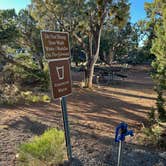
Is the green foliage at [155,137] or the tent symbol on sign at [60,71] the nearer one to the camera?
the tent symbol on sign at [60,71]

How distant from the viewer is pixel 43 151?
4.02 meters

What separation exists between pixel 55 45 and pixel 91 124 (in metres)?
4.40

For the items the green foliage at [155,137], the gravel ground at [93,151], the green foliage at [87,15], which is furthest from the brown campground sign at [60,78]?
the green foliage at [87,15]

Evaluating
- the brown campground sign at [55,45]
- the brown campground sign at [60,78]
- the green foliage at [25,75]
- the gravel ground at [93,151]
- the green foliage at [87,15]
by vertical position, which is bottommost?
the gravel ground at [93,151]

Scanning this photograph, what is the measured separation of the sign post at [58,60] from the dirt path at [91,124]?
1367 millimetres

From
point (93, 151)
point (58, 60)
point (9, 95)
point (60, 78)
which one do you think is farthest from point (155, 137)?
point (9, 95)

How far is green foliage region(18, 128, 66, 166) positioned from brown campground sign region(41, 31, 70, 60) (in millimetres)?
1453

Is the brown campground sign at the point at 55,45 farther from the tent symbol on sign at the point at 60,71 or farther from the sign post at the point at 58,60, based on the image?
the tent symbol on sign at the point at 60,71

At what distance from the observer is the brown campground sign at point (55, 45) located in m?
3.41

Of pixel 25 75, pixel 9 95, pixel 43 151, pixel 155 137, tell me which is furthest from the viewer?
pixel 25 75

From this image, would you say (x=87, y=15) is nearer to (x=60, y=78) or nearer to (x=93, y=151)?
(x=93, y=151)

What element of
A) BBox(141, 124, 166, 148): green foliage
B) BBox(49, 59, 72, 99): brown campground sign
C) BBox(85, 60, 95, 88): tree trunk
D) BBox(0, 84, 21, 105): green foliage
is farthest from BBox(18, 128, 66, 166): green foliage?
BBox(85, 60, 95, 88): tree trunk

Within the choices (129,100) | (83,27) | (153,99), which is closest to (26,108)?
(129,100)

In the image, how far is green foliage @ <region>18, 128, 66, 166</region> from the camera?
3963 mm
